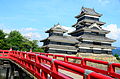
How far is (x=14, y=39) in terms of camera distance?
44.2 metres

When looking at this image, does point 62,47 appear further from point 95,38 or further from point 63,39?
point 95,38

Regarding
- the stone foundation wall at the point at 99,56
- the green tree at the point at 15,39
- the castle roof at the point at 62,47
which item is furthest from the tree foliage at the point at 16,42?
the stone foundation wall at the point at 99,56

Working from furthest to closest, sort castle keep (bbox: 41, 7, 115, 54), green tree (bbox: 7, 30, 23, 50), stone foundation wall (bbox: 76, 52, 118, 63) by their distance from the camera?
green tree (bbox: 7, 30, 23, 50) < stone foundation wall (bbox: 76, 52, 118, 63) < castle keep (bbox: 41, 7, 115, 54)

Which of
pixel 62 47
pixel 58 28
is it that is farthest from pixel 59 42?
pixel 58 28

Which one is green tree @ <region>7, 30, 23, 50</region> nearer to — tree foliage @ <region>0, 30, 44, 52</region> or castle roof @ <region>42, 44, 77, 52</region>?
tree foliage @ <region>0, 30, 44, 52</region>

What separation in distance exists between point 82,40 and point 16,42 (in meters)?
20.8

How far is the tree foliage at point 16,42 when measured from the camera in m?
40.1

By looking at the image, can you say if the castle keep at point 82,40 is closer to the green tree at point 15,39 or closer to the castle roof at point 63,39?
the castle roof at point 63,39

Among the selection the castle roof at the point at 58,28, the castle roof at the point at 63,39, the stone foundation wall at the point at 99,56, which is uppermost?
the castle roof at the point at 58,28

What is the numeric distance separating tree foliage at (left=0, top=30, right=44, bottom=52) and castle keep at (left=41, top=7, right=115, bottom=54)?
11482 millimetres

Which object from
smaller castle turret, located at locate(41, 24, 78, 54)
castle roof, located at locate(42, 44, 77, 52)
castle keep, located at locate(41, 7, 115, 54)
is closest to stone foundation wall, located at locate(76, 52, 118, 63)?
castle keep, located at locate(41, 7, 115, 54)

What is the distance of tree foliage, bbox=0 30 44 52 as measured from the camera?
40.1m

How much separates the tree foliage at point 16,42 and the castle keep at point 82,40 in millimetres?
11482

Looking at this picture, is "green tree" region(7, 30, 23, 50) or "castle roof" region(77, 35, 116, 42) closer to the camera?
"castle roof" region(77, 35, 116, 42)
